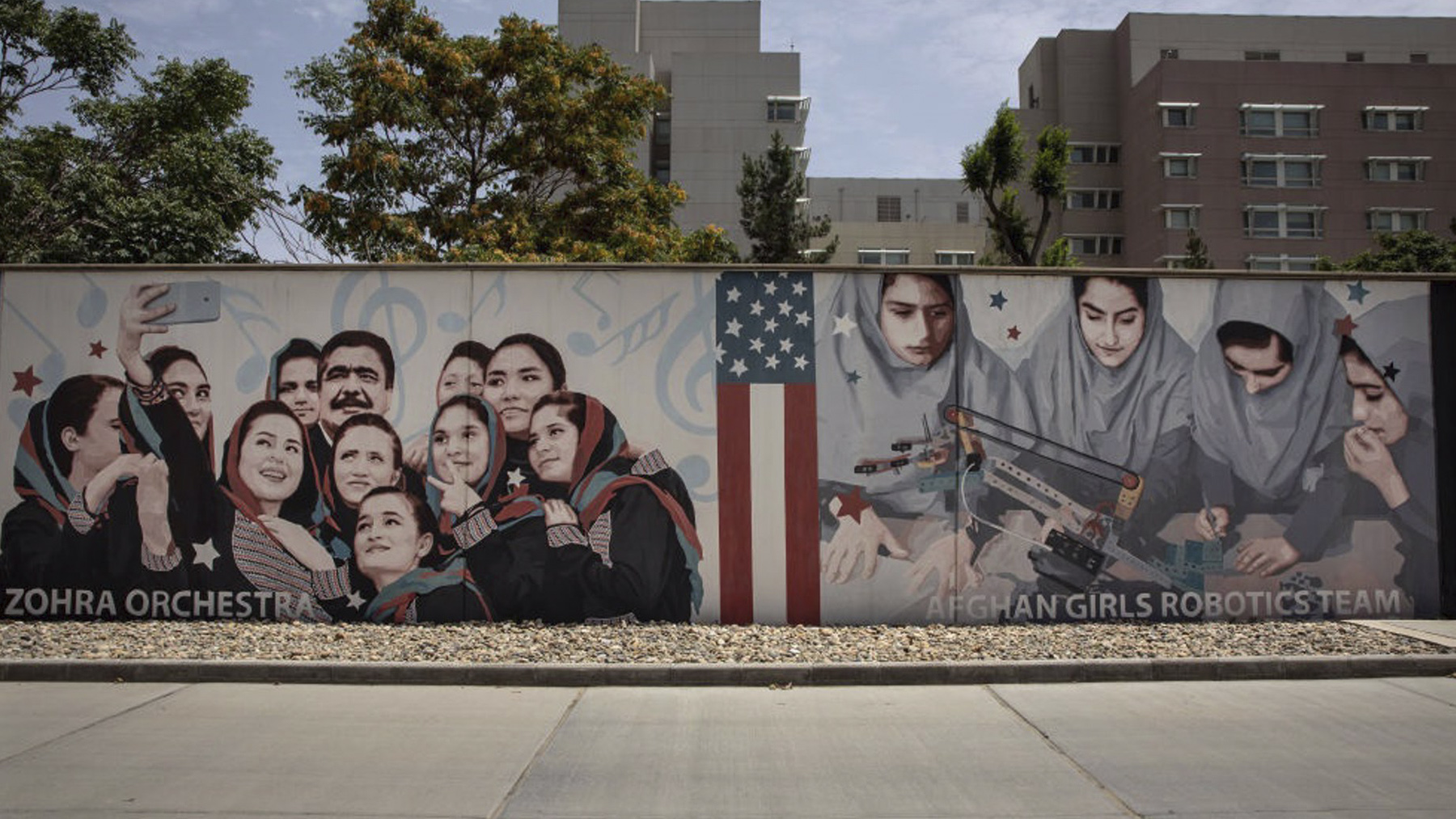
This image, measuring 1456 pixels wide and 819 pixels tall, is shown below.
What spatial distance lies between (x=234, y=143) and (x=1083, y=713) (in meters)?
19.1

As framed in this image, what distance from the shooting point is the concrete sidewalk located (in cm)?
492

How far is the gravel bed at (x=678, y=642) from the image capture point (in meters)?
7.63

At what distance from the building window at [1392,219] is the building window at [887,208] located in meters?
27.8

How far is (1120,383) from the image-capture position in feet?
29.7

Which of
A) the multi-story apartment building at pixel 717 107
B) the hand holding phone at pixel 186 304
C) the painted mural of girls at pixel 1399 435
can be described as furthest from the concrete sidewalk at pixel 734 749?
the multi-story apartment building at pixel 717 107

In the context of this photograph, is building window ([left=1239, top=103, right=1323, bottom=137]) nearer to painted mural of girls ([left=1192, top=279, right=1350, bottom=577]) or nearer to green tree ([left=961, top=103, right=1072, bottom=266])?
green tree ([left=961, top=103, right=1072, bottom=266])

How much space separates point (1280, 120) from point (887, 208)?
24.0 m

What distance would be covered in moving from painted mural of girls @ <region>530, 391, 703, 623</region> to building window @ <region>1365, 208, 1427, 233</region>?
64519 mm

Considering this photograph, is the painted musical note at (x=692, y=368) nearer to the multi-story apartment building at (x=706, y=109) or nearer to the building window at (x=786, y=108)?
the multi-story apartment building at (x=706, y=109)

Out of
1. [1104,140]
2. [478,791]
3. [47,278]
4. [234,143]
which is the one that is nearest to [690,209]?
[1104,140]

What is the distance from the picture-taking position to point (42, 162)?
61.8ft

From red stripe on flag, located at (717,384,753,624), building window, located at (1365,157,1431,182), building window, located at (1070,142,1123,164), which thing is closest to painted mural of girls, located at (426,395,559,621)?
red stripe on flag, located at (717,384,753,624)

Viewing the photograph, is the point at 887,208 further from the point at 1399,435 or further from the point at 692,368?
the point at 692,368

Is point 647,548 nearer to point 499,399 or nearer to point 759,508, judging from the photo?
point 759,508
